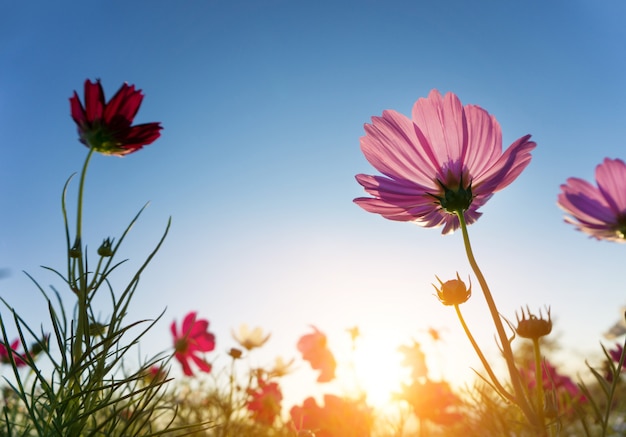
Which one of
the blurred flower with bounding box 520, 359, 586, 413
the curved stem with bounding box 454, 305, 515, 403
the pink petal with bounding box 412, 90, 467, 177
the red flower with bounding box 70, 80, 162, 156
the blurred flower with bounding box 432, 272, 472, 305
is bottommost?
the blurred flower with bounding box 520, 359, 586, 413

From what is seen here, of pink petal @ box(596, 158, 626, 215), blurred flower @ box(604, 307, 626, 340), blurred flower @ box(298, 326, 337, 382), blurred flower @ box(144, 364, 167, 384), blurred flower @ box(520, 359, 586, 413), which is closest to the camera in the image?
blurred flower @ box(520, 359, 586, 413)

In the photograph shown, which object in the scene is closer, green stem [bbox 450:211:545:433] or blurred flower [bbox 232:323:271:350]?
green stem [bbox 450:211:545:433]

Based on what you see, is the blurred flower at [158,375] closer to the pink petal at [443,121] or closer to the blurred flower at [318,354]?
the pink petal at [443,121]

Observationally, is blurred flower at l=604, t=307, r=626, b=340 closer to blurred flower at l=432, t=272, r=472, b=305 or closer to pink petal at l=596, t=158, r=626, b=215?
pink petal at l=596, t=158, r=626, b=215

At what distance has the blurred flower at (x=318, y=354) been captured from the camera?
219 centimetres

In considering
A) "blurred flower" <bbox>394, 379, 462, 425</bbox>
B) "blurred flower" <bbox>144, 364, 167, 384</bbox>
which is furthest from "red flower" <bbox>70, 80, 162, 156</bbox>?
"blurred flower" <bbox>394, 379, 462, 425</bbox>

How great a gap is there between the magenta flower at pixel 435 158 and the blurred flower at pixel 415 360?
1.11 m

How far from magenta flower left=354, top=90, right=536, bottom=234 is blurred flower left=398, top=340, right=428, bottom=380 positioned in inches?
43.6

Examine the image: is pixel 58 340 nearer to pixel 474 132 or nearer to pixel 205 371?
pixel 474 132

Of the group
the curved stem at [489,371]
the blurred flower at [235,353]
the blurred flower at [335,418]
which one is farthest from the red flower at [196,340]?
the curved stem at [489,371]

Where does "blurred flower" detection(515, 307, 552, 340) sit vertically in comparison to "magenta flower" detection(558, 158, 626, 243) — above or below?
below

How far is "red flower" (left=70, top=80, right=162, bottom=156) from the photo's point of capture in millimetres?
1169

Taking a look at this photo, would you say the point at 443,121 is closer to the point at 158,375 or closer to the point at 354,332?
the point at 158,375

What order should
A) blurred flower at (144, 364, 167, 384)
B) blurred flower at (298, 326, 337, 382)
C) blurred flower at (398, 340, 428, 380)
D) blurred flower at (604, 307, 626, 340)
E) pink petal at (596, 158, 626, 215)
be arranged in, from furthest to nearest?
blurred flower at (298, 326, 337, 382) < blurred flower at (398, 340, 428, 380) < blurred flower at (604, 307, 626, 340) < pink petal at (596, 158, 626, 215) < blurred flower at (144, 364, 167, 384)
